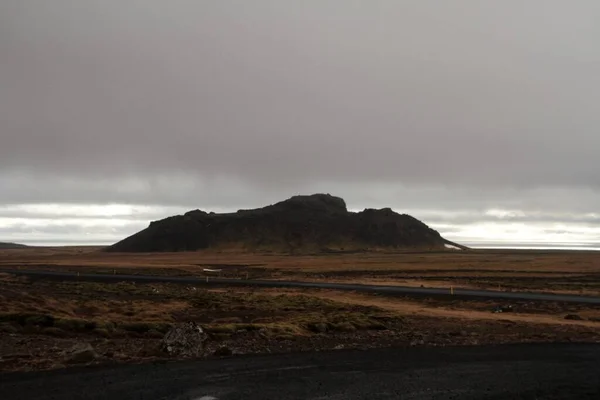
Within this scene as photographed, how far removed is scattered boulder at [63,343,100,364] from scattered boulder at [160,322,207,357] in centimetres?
281

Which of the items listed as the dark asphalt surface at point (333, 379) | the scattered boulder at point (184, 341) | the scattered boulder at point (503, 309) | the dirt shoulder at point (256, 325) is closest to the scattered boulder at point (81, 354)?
the dirt shoulder at point (256, 325)

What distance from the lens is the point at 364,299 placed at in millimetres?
44156

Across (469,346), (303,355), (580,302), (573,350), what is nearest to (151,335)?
(303,355)

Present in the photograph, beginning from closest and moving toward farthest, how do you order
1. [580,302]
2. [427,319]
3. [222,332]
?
[222,332] < [427,319] < [580,302]

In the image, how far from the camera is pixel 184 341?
2106 cm

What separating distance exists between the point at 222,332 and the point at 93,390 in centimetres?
968

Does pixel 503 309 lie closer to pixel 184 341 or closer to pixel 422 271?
pixel 184 341

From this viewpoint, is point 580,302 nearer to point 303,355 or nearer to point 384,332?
point 384,332

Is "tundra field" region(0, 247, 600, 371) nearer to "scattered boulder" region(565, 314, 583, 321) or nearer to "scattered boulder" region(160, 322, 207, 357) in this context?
"scattered boulder" region(565, 314, 583, 321)

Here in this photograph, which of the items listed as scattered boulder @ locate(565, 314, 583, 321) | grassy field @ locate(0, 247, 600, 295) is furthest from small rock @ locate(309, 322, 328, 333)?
grassy field @ locate(0, 247, 600, 295)

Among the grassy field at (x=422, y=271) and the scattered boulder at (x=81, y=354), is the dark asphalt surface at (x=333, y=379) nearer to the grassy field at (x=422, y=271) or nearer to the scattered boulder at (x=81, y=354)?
the scattered boulder at (x=81, y=354)

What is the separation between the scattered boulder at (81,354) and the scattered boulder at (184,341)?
2.81 meters

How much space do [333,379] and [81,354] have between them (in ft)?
32.4

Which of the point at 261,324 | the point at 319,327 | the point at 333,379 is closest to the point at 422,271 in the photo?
the point at 319,327
